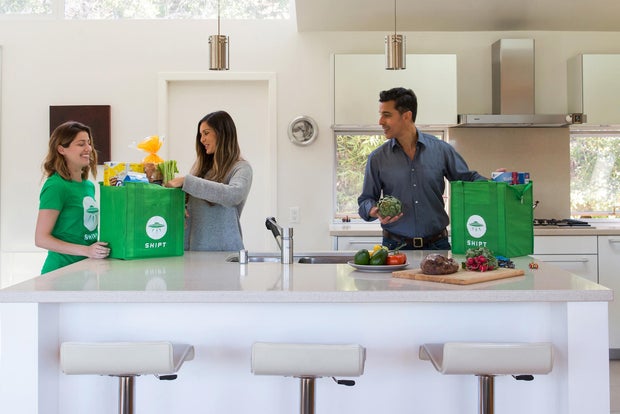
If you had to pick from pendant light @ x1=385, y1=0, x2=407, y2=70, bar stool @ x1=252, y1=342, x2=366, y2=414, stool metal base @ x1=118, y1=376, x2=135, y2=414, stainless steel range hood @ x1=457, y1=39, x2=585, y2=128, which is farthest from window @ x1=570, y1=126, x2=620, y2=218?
stool metal base @ x1=118, y1=376, x2=135, y2=414

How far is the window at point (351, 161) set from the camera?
16.8ft

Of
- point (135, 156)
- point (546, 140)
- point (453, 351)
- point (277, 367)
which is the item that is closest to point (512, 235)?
point (453, 351)

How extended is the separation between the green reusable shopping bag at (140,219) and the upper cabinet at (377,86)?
6.52 ft

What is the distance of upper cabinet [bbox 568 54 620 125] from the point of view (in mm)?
4688

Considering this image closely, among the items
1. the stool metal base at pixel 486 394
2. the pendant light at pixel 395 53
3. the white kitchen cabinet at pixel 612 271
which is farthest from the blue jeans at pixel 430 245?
the white kitchen cabinet at pixel 612 271

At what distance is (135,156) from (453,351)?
11.6 feet

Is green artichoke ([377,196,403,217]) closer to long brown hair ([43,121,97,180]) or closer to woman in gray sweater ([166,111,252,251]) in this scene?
woman in gray sweater ([166,111,252,251])

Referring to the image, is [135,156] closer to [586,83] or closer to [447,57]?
[447,57]

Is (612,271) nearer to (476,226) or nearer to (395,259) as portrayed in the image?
(476,226)

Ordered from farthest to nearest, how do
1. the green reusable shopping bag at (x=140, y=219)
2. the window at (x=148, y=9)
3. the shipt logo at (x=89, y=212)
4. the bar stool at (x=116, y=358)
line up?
the window at (x=148, y=9) → the shipt logo at (x=89, y=212) → the green reusable shopping bag at (x=140, y=219) → the bar stool at (x=116, y=358)

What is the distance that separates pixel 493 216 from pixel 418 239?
1.97 feet

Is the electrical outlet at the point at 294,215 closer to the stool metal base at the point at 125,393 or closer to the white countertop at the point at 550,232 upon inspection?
the white countertop at the point at 550,232

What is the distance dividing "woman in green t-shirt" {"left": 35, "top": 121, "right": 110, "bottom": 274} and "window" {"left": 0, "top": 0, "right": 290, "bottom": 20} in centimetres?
227

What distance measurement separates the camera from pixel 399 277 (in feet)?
7.59
